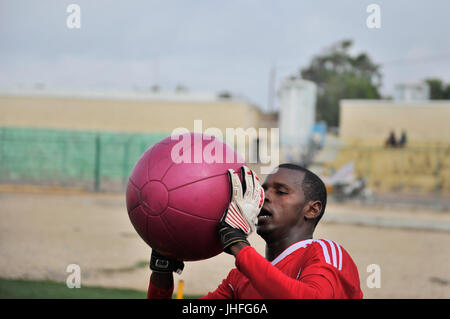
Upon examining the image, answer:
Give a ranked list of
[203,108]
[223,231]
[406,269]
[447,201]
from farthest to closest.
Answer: [203,108] → [447,201] → [406,269] → [223,231]

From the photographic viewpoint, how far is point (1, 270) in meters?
7.70

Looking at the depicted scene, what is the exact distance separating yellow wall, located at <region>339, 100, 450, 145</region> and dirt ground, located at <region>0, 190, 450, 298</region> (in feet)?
47.7

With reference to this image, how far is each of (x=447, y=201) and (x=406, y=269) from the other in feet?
47.4

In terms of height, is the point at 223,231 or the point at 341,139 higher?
the point at 223,231

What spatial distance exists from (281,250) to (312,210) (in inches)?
10.6

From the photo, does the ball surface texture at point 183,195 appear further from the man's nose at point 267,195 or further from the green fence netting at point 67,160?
the green fence netting at point 67,160

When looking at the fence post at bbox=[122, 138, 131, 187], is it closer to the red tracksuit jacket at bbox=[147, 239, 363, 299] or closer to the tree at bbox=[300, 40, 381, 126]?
the red tracksuit jacket at bbox=[147, 239, 363, 299]

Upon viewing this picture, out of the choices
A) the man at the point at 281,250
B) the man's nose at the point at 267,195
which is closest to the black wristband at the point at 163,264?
the man at the point at 281,250

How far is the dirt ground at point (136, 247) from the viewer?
7766 millimetres

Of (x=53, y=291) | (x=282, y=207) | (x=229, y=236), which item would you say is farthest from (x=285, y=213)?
(x=53, y=291)

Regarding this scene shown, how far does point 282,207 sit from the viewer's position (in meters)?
2.74

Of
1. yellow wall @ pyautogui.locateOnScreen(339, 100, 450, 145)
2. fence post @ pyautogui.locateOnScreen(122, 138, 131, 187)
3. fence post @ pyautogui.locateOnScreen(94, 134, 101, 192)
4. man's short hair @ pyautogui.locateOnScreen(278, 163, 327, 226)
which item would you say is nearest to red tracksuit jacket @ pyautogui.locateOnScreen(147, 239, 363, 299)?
man's short hair @ pyautogui.locateOnScreen(278, 163, 327, 226)
